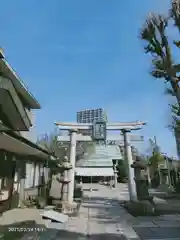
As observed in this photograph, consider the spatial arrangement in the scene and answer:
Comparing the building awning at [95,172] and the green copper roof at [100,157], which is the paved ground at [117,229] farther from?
the green copper roof at [100,157]

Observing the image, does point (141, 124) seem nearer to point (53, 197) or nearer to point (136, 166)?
point (136, 166)

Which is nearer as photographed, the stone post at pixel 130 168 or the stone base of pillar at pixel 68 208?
the stone base of pillar at pixel 68 208

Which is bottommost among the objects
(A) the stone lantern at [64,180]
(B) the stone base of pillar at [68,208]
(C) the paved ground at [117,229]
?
(C) the paved ground at [117,229]

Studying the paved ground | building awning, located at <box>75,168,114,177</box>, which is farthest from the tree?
building awning, located at <box>75,168,114,177</box>

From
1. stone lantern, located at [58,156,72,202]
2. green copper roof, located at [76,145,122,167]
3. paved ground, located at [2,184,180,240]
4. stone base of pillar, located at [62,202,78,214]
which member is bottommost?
paved ground, located at [2,184,180,240]

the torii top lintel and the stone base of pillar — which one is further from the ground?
the torii top lintel

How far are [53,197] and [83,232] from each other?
6428 millimetres
